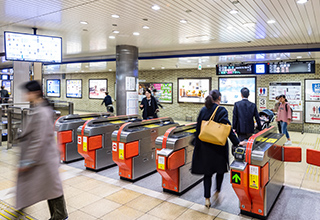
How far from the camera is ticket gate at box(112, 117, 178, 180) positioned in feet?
14.3

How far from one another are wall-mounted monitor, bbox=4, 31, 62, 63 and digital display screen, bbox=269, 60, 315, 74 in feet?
19.9

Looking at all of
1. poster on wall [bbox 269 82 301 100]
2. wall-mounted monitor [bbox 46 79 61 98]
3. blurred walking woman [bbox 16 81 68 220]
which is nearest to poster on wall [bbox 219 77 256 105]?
poster on wall [bbox 269 82 301 100]

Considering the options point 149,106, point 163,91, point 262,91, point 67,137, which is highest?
point 163,91

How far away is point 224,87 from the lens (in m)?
12.6

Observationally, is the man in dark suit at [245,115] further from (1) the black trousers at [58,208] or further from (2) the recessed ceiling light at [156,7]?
(1) the black trousers at [58,208]

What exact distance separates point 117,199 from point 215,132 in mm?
1774

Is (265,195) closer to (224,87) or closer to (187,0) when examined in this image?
(187,0)

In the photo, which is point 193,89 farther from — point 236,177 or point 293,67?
point 236,177

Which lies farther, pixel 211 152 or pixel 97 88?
pixel 97 88

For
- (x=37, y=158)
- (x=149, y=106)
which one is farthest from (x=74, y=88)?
(x=37, y=158)

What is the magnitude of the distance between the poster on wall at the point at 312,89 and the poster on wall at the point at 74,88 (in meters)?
14.6

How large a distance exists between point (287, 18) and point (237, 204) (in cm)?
379

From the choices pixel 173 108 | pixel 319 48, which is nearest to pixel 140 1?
pixel 319 48

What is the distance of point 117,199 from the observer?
3709mm
